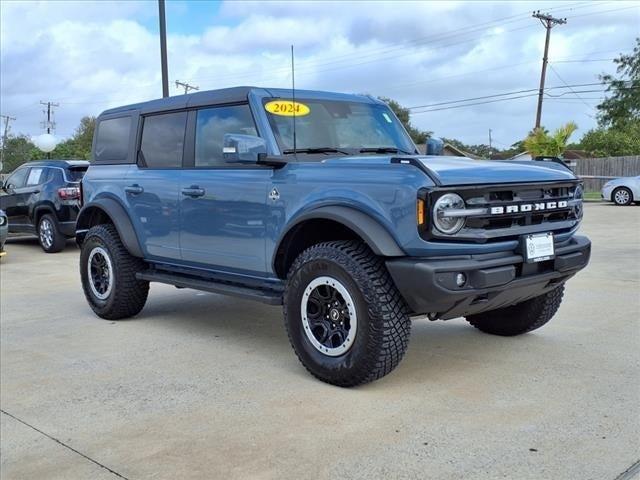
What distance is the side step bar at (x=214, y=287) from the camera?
15.4ft

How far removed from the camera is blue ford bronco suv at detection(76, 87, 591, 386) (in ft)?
12.3

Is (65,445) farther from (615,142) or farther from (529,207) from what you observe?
(615,142)

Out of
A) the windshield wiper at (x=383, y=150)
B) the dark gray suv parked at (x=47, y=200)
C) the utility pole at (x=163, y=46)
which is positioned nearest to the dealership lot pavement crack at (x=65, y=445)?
the windshield wiper at (x=383, y=150)

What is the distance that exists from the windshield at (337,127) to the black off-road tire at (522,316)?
58.9 inches

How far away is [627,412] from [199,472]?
2270 mm

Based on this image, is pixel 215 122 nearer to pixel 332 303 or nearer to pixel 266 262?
pixel 266 262

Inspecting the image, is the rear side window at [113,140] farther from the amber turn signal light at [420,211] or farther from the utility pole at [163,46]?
the utility pole at [163,46]

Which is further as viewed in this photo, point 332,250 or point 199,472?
point 332,250

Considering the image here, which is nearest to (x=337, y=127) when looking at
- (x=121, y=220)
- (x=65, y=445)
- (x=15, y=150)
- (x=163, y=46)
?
(x=121, y=220)

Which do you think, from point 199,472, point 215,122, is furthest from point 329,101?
point 199,472

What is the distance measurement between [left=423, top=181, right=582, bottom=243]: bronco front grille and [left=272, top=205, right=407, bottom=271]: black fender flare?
0.77 feet

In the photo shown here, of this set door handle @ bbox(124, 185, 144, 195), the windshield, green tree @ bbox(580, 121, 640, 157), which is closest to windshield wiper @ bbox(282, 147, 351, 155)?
the windshield

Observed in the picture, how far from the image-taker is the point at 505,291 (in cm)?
387

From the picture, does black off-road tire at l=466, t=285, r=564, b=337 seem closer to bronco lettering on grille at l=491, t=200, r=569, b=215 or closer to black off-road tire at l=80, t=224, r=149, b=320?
bronco lettering on grille at l=491, t=200, r=569, b=215
